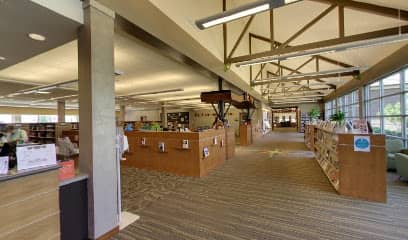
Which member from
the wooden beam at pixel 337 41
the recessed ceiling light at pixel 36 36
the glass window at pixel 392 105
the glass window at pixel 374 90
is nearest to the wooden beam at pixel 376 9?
the wooden beam at pixel 337 41

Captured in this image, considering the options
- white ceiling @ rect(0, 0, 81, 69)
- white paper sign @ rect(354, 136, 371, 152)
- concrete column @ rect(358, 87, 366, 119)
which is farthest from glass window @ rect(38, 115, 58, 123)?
concrete column @ rect(358, 87, 366, 119)

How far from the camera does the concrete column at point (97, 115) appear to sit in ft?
7.37

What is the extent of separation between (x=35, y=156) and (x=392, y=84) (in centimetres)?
875

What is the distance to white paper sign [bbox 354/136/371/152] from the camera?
3.33 m

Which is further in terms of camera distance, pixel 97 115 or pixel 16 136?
pixel 97 115

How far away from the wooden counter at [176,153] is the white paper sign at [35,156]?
3.24m

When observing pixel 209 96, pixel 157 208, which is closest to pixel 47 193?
pixel 157 208

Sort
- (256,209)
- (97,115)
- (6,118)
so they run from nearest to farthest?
(97,115) < (256,209) < (6,118)

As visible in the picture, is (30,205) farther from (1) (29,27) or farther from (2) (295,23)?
(2) (295,23)

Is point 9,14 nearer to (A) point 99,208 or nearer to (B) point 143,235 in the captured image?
(A) point 99,208

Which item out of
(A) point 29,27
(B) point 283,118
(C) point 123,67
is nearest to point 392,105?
(C) point 123,67

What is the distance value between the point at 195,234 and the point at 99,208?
4.09ft

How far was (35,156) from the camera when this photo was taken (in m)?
1.81

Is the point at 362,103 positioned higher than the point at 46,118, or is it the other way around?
the point at 362,103
